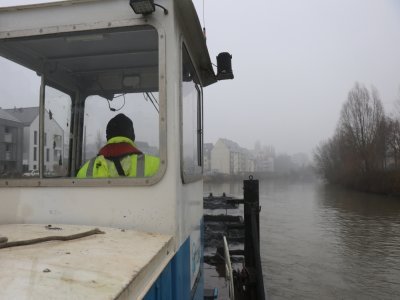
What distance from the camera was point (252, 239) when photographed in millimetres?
4953

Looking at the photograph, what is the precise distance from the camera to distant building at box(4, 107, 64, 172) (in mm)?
2357

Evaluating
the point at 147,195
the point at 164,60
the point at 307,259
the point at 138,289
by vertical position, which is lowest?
the point at 307,259

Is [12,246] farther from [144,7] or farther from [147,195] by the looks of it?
[144,7]

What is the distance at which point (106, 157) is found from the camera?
2.42 m

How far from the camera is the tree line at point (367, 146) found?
45428 millimetres

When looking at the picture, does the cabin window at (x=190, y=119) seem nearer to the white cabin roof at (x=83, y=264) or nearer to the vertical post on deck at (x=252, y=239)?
the white cabin roof at (x=83, y=264)

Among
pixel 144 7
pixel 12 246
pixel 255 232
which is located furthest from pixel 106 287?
pixel 255 232

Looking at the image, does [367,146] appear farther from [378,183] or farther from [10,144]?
[10,144]

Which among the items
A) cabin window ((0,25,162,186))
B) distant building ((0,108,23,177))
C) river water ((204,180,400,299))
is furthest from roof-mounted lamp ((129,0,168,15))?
river water ((204,180,400,299))

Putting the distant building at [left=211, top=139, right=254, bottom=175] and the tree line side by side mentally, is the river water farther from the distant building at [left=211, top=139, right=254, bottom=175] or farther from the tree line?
the distant building at [left=211, top=139, right=254, bottom=175]

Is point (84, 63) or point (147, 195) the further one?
point (84, 63)

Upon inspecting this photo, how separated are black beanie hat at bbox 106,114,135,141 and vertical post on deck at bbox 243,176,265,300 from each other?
9.00ft

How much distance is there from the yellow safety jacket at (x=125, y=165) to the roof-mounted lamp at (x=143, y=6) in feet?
2.44

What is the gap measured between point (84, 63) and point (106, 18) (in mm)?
674
